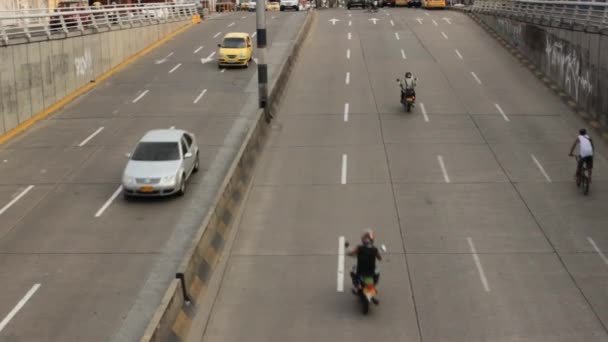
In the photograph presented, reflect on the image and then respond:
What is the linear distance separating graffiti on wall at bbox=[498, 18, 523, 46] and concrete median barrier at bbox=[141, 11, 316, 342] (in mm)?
22997

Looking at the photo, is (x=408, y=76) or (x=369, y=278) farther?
(x=408, y=76)

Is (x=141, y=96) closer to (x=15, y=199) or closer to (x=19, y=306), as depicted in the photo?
(x=15, y=199)

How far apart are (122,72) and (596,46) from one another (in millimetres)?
24715

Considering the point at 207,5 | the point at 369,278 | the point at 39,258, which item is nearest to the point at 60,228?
the point at 39,258

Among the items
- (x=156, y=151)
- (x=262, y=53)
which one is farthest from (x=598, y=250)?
(x=262, y=53)

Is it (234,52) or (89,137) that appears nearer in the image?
(89,137)

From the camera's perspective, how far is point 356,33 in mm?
56688

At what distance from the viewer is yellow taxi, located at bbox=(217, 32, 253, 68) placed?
143 feet

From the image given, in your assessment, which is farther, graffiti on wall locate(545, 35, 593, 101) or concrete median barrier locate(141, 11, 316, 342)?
graffiti on wall locate(545, 35, 593, 101)

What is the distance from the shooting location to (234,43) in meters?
44.8

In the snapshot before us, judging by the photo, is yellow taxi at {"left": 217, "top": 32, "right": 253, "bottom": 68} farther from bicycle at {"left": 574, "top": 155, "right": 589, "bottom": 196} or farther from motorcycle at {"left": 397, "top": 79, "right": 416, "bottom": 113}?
bicycle at {"left": 574, "top": 155, "right": 589, "bottom": 196}

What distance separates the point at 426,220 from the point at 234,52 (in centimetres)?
2600

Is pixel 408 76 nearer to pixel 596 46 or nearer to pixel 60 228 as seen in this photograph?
pixel 596 46

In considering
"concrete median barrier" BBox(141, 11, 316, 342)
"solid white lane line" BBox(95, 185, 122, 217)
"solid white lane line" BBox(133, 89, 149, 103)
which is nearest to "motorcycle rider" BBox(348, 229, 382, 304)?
"concrete median barrier" BBox(141, 11, 316, 342)
